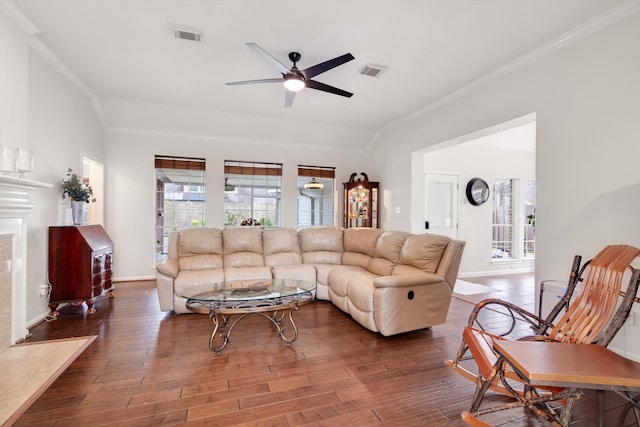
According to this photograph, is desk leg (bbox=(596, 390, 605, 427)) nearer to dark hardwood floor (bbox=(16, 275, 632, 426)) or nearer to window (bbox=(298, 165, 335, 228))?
dark hardwood floor (bbox=(16, 275, 632, 426))

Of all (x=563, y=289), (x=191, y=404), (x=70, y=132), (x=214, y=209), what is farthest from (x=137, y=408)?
(x=214, y=209)

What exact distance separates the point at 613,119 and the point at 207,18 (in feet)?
12.6

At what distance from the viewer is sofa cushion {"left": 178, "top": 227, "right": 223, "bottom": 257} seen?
13.6 ft

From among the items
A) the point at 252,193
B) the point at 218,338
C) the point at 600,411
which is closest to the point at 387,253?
the point at 218,338

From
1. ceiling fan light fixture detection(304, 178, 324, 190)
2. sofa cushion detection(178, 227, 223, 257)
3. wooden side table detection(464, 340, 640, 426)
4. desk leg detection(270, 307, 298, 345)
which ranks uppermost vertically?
ceiling fan light fixture detection(304, 178, 324, 190)

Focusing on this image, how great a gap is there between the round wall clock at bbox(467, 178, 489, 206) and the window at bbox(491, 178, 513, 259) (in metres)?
0.39

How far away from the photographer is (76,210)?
12.3ft

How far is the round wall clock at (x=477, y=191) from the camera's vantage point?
5957mm

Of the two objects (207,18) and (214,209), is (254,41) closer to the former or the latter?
(207,18)

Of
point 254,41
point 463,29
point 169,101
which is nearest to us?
point 463,29

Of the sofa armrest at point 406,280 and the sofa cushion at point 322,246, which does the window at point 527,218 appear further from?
the sofa armrest at point 406,280

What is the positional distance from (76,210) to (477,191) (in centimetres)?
678

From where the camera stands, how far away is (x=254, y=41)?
309 cm

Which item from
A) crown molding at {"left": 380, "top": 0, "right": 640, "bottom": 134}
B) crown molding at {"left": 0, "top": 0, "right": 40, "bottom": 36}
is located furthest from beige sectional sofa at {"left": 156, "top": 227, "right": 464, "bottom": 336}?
crown molding at {"left": 0, "top": 0, "right": 40, "bottom": 36}
